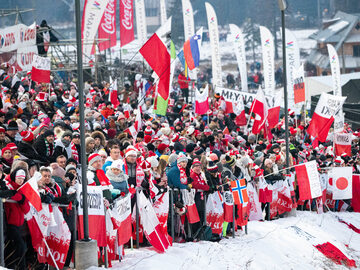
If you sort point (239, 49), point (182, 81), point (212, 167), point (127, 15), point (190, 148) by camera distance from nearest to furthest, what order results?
point (212, 167), point (190, 148), point (182, 81), point (127, 15), point (239, 49)

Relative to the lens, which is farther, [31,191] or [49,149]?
[49,149]

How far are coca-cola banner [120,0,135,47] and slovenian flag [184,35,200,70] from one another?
302 inches

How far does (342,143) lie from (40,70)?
8.71 m

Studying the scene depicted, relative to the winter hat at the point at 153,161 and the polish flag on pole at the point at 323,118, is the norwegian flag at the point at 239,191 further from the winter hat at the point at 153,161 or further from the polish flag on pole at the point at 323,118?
the polish flag on pole at the point at 323,118

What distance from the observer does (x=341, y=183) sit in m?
21.8

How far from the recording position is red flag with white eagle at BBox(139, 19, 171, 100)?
18.3 meters

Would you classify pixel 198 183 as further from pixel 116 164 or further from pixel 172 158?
pixel 116 164

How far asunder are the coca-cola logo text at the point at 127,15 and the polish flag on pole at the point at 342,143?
1223 centimetres

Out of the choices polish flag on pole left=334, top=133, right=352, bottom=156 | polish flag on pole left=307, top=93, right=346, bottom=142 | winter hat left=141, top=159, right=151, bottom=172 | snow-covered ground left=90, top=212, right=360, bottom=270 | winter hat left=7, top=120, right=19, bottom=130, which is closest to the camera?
snow-covered ground left=90, top=212, right=360, bottom=270

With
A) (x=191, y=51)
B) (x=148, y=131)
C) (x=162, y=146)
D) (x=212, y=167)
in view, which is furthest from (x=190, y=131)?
(x=191, y=51)

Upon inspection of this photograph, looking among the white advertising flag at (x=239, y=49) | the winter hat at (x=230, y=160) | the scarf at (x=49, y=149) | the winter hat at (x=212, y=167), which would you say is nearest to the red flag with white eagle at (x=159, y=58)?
the winter hat at (x=230, y=160)

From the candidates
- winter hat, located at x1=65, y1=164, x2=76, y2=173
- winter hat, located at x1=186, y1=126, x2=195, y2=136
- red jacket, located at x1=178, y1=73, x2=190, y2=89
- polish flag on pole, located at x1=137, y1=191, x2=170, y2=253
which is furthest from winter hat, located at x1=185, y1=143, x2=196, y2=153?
red jacket, located at x1=178, y1=73, x2=190, y2=89

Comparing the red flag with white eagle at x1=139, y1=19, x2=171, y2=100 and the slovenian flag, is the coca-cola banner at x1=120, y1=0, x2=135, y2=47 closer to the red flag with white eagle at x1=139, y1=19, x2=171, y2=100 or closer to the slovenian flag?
the slovenian flag

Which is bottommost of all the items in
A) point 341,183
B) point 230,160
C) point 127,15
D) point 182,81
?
point 341,183
